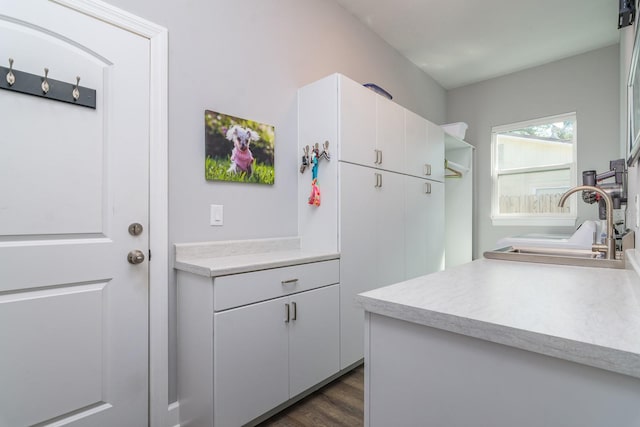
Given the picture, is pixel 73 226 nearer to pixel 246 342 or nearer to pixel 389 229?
pixel 246 342

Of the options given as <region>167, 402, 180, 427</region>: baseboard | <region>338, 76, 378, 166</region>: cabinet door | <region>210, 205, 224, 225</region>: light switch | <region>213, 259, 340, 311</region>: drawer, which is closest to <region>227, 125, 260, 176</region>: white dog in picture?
<region>210, 205, 224, 225</region>: light switch

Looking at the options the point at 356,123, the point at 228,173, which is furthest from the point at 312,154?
the point at 228,173

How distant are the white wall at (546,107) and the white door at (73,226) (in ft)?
13.0

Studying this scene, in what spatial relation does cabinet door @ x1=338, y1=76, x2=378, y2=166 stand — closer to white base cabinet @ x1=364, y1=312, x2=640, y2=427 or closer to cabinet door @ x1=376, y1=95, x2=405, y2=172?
cabinet door @ x1=376, y1=95, x2=405, y2=172

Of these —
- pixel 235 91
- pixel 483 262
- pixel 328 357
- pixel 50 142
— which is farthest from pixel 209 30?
pixel 328 357

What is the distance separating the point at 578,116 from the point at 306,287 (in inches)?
146

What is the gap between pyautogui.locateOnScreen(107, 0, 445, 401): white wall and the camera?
5.65 ft

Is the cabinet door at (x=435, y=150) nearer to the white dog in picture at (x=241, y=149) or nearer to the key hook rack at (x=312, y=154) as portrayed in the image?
the key hook rack at (x=312, y=154)

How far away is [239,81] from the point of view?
2.01 metres

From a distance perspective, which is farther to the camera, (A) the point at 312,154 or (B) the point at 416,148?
(B) the point at 416,148

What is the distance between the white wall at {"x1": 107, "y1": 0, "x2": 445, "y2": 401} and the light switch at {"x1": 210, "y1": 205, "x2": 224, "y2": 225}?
33mm

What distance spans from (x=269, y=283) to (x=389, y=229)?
1262mm

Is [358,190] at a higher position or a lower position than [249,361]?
higher

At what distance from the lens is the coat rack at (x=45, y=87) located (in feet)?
4.10
